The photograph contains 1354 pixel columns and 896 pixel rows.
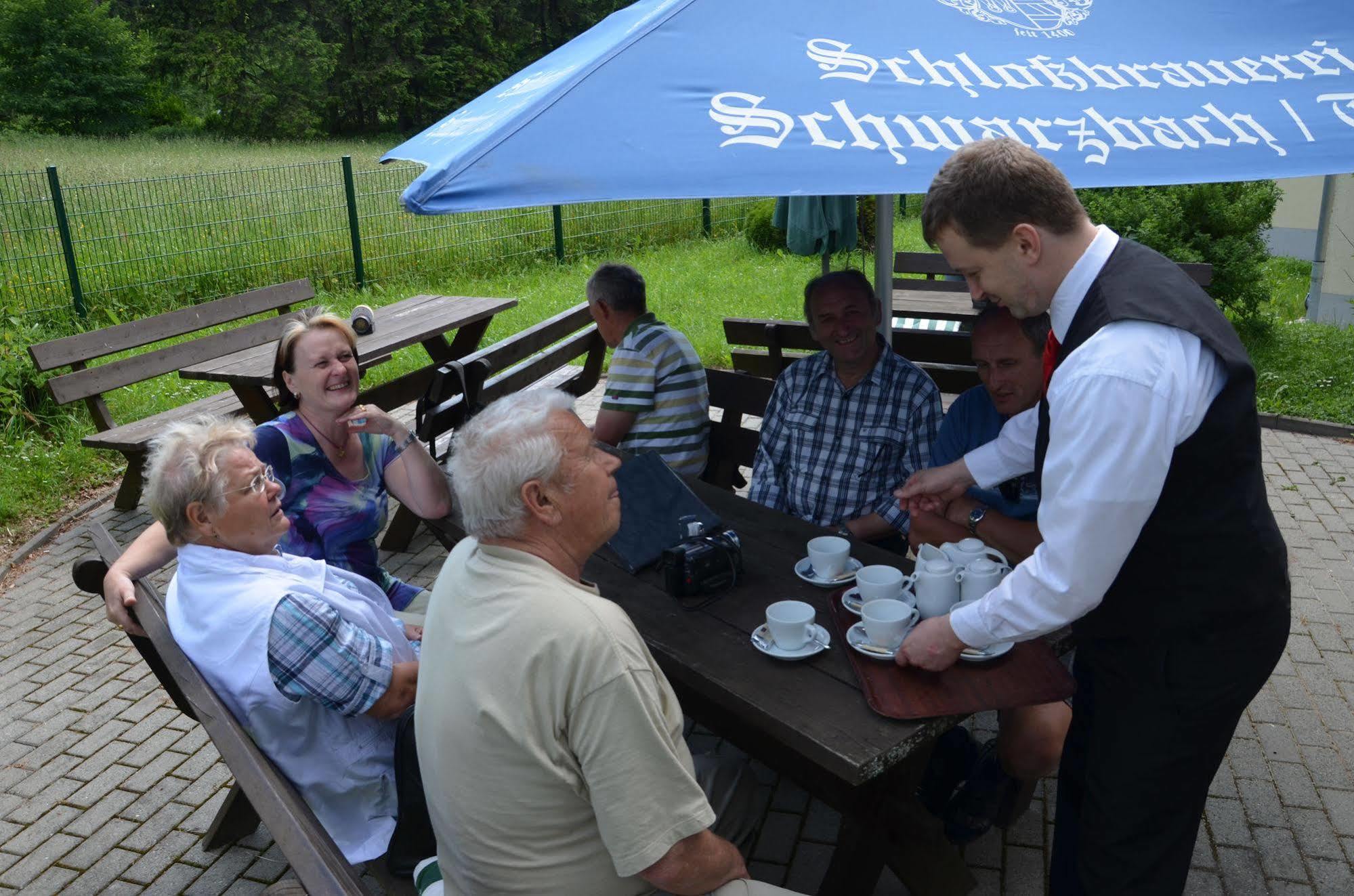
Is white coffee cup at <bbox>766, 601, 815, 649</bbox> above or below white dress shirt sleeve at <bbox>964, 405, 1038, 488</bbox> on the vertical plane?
below

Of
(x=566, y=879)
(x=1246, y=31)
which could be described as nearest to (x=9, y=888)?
(x=566, y=879)

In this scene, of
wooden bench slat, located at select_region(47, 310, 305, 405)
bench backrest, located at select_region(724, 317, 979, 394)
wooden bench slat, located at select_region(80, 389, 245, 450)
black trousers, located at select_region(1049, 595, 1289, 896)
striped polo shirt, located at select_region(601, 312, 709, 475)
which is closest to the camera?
black trousers, located at select_region(1049, 595, 1289, 896)

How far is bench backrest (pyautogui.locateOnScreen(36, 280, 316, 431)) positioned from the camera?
587 centimetres

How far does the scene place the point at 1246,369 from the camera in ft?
5.86

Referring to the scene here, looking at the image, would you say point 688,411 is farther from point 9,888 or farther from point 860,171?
point 9,888

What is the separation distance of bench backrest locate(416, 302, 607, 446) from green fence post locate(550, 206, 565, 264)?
743cm

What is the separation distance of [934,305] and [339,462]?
4.55m

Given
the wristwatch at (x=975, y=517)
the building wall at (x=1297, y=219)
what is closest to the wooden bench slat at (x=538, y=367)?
the wristwatch at (x=975, y=517)

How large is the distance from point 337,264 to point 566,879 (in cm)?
1086

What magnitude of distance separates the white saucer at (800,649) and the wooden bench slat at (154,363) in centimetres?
413

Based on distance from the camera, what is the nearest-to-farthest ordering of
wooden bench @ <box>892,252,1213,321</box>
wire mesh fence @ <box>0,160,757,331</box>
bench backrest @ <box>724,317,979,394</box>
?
1. bench backrest @ <box>724,317,979,394</box>
2. wooden bench @ <box>892,252,1213,321</box>
3. wire mesh fence @ <box>0,160,757,331</box>

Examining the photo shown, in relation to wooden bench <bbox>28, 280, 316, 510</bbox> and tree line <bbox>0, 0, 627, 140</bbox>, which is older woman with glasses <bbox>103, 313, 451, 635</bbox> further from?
tree line <bbox>0, 0, 627, 140</bbox>

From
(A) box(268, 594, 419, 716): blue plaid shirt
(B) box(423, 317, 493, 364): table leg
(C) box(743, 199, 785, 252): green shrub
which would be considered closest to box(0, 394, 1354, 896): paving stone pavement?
(A) box(268, 594, 419, 716): blue plaid shirt

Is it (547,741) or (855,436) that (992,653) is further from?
(855,436)
